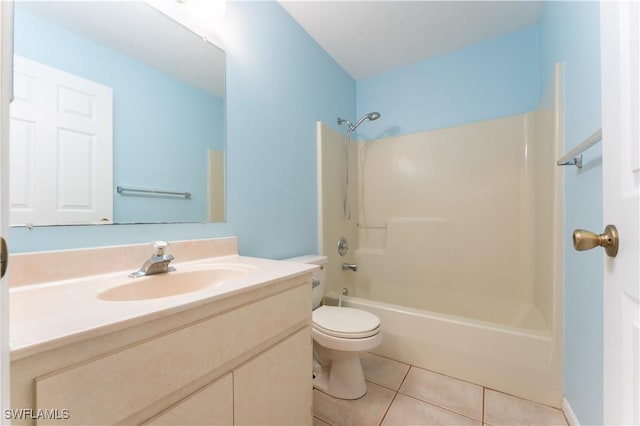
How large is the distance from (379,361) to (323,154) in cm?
147

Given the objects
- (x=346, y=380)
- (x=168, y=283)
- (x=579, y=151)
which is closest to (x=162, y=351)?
(x=168, y=283)

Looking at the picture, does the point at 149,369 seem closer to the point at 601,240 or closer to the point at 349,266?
the point at 601,240

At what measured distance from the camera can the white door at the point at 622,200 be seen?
0.37 m

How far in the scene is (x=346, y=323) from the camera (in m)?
1.30

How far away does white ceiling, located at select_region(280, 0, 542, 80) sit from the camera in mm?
1581

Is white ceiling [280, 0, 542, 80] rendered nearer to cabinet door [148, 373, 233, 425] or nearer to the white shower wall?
the white shower wall

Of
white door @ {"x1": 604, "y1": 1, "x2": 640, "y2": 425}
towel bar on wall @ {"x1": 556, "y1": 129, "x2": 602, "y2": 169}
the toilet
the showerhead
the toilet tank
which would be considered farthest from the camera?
the showerhead

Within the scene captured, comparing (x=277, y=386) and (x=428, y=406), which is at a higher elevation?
(x=277, y=386)

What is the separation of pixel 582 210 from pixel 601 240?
0.83 m

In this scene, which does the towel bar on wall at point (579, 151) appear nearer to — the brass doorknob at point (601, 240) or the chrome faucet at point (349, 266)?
Result: the brass doorknob at point (601, 240)

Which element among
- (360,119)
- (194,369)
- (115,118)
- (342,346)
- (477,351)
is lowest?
(477,351)

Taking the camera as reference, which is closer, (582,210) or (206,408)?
(206,408)

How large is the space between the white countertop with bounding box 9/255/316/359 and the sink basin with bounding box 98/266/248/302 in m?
0.02

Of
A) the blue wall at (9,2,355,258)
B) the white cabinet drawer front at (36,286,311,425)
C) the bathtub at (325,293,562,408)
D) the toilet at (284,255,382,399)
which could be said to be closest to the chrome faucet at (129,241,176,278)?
the blue wall at (9,2,355,258)
